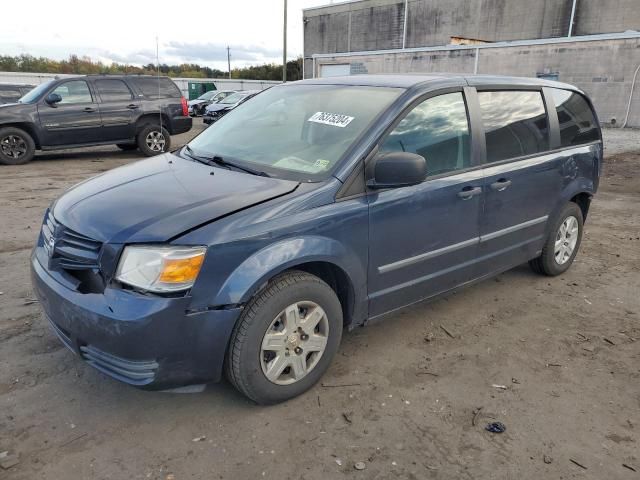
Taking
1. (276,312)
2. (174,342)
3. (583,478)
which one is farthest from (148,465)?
(583,478)

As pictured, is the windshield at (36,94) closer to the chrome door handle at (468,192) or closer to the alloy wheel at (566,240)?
the chrome door handle at (468,192)

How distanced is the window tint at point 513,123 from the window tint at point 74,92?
9618 mm

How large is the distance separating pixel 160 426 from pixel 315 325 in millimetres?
952

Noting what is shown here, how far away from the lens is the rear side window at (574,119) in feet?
14.4

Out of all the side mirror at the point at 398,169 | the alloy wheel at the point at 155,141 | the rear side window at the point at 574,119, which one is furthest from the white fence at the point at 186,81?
the side mirror at the point at 398,169

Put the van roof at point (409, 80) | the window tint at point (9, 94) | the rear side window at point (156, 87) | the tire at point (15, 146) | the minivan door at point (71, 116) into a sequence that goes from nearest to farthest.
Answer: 1. the van roof at point (409, 80)
2. the tire at point (15, 146)
3. the minivan door at point (71, 116)
4. the rear side window at point (156, 87)
5. the window tint at point (9, 94)

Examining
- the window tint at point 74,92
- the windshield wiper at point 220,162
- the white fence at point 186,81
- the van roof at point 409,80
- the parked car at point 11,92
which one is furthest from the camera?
the white fence at point 186,81

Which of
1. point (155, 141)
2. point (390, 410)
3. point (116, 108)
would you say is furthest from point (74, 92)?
point (390, 410)

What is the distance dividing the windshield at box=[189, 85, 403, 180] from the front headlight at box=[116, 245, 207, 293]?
85 cm

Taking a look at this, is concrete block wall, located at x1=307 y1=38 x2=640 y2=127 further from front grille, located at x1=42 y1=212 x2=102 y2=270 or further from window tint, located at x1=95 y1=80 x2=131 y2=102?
front grille, located at x1=42 y1=212 x2=102 y2=270

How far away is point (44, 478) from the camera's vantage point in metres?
2.23

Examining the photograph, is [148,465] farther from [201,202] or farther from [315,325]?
[201,202]

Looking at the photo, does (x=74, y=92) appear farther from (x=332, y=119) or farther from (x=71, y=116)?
(x=332, y=119)

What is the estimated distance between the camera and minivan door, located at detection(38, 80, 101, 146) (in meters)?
10.5
